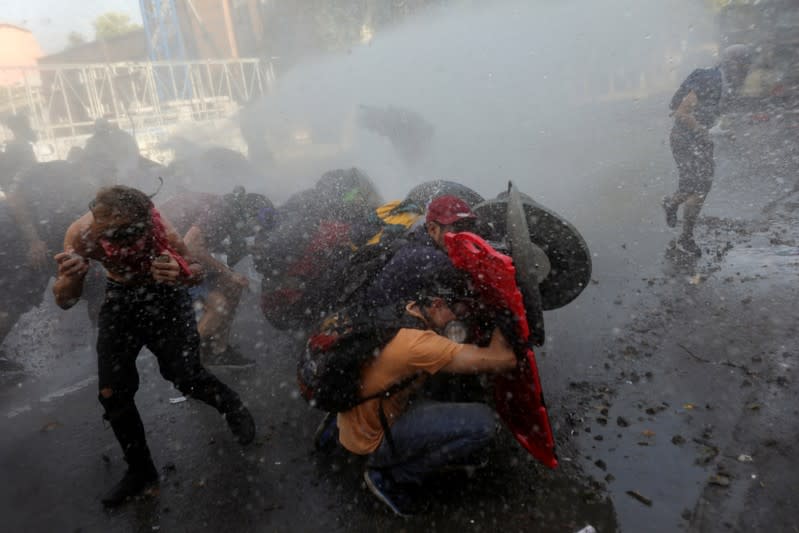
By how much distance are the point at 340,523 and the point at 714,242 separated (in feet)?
17.2

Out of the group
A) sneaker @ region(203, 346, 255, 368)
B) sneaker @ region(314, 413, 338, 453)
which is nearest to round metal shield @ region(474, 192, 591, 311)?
sneaker @ region(314, 413, 338, 453)

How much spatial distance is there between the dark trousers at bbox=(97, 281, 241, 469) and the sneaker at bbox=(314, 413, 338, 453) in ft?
2.33

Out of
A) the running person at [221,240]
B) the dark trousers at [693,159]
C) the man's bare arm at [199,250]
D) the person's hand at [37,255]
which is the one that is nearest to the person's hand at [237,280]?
the running person at [221,240]

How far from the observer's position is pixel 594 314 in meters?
4.49

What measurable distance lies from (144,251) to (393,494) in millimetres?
1787

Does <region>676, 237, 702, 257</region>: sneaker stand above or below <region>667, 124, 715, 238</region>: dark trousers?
below

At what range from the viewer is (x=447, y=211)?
9.00 ft

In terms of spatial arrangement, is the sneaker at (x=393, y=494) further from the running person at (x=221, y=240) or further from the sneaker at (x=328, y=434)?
the running person at (x=221, y=240)

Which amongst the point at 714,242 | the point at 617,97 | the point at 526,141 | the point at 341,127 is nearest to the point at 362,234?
the point at 714,242

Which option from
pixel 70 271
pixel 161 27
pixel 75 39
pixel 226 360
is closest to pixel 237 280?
pixel 226 360

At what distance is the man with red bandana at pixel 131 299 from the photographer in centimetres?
257

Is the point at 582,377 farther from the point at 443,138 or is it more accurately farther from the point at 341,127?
the point at 341,127

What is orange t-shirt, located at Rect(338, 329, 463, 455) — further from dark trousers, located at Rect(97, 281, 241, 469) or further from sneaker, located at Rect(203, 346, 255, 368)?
sneaker, located at Rect(203, 346, 255, 368)

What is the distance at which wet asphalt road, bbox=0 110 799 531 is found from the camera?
2.45 meters
